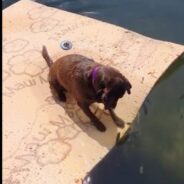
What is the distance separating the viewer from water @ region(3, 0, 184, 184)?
2.68 metres

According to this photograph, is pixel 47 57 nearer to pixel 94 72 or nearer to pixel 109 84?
pixel 94 72

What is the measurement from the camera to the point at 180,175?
2650 millimetres

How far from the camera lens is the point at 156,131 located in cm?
296

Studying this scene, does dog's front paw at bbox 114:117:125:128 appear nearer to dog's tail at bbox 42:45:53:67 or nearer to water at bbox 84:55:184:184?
water at bbox 84:55:184:184

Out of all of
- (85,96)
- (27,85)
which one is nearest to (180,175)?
(85,96)

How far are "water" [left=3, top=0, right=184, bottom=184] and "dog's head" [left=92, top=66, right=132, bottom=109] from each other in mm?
366

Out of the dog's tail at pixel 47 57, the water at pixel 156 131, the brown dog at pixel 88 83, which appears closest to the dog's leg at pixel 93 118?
the brown dog at pixel 88 83

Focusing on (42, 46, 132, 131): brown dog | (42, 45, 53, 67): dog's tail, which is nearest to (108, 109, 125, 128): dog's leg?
(42, 46, 132, 131): brown dog

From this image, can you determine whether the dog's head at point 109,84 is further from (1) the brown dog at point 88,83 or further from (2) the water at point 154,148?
(2) the water at point 154,148

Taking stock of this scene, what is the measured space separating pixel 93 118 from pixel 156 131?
1.42 feet

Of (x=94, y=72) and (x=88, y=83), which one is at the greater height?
(x=94, y=72)

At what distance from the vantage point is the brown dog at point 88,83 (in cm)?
265

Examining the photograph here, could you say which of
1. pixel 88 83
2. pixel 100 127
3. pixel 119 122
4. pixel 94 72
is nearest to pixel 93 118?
Result: pixel 100 127

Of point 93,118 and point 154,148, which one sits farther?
point 93,118
